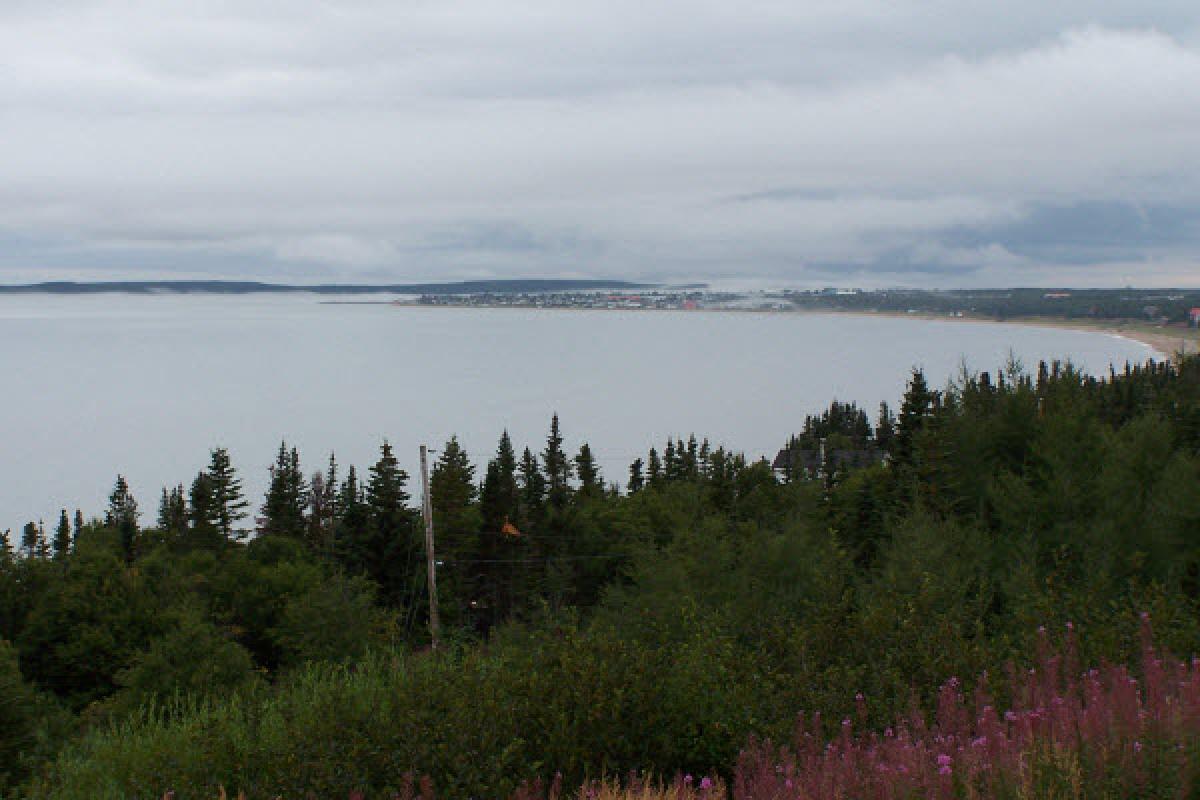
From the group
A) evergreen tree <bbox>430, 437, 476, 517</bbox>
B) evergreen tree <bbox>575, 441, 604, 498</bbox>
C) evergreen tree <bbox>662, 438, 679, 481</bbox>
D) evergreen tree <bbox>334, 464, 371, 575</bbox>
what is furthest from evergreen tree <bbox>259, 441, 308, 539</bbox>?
evergreen tree <bbox>662, 438, 679, 481</bbox>

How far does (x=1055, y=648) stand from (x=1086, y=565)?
749cm

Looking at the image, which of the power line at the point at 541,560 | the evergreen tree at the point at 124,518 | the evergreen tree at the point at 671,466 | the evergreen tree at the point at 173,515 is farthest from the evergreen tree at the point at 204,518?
the evergreen tree at the point at 671,466

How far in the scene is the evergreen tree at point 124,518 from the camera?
6606 centimetres

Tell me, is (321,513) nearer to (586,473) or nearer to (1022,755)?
(586,473)

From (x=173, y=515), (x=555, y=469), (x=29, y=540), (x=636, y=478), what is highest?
(x=555, y=469)

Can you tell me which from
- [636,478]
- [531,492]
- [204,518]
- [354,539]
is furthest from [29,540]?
[636,478]

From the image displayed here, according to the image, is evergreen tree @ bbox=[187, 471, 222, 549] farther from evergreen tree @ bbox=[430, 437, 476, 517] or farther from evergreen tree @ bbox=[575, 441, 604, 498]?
evergreen tree @ bbox=[575, 441, 604, 498]

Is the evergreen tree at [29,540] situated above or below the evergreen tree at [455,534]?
below

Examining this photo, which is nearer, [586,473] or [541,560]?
[541,560]

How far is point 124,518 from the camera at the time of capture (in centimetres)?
7050

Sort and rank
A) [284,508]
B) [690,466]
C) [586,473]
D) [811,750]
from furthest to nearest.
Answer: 1. [690,466]
2. [586,473]
3. [284,508]
4. [811,750]

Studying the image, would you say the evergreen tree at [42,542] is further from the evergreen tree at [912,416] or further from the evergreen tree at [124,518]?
the evergreen tree at [912,416]

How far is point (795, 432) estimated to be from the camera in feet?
408

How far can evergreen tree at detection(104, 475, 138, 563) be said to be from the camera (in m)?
66.1
